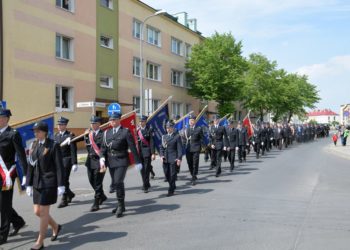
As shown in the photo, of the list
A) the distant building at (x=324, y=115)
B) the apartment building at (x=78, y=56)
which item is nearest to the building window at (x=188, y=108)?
the apartment building at (x=78, y=56)

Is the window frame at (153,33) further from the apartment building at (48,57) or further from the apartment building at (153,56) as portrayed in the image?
the apartment building at (48,57)

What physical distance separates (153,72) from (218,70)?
6.76m

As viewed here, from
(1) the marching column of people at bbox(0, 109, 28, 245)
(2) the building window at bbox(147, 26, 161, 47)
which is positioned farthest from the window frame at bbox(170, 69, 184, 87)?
(1) the marching column of people at bbox(0, 109, 28, 245)

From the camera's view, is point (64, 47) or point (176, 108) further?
point (176, 108)

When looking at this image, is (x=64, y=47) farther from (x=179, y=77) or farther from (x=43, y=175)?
(x=43, y=175)

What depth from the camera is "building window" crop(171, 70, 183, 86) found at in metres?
40.4

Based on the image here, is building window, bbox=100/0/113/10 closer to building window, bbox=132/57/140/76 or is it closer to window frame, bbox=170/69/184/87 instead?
building window, bbox=132/57/140/76

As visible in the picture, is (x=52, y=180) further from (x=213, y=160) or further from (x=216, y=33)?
(x=216, y=33)

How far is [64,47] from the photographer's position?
25.9 m

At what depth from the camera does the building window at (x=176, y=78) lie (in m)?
40.4

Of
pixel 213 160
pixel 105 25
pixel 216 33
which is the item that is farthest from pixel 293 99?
pixel 213 160

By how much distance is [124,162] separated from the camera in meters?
7.83

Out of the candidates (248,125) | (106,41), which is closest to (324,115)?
(106,41)

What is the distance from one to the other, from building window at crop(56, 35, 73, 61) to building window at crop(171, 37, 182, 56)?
15304mm
